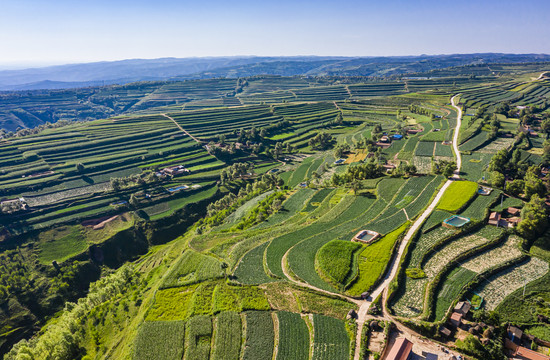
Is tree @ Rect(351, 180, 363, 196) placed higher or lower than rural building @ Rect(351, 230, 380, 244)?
higher

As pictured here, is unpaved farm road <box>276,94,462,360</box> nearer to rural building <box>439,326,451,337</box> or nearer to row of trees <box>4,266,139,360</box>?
rural building <box>439,326,451,337</box>

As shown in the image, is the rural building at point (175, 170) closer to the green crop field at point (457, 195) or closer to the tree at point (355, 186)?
the tree at point (355, 186)

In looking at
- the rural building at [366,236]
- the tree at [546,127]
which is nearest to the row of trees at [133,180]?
the rural building at [366,236]

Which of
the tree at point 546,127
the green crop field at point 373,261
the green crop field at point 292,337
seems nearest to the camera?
the green crop field at point 292,337

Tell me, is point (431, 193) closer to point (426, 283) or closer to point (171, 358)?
point (426, 283)

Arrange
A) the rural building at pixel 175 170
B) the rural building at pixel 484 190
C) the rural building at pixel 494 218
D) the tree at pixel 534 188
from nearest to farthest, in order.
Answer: the rural building at pixel 494 218
the tree at pixel 534 188
the rural building at pixel 484 190
the rural building at pixel 175 170

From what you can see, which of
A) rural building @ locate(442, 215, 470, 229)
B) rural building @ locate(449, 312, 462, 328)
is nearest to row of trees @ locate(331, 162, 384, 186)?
rural building @ locate(442, 215, 470, 229)

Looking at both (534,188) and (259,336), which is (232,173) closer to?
(259,336)
